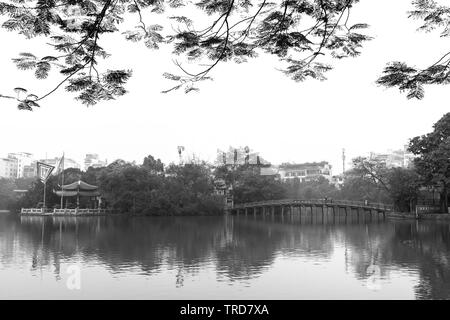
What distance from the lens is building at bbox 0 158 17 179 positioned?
313 feet

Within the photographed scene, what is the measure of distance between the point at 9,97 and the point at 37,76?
0.39 m

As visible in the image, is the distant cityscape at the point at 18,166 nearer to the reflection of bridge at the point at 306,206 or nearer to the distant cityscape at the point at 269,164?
the distant cityscape at the point at 269,164

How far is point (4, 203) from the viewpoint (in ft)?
190

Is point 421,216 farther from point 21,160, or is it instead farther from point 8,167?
point 21,160

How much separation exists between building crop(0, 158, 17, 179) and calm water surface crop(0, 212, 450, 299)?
83284 millimetres

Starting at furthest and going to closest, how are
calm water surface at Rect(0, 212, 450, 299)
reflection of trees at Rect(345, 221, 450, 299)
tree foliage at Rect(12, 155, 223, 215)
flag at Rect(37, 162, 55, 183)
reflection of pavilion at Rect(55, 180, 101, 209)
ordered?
reflection of pavilion at Rect(55, 180, 101, 209), tree foliage at Rect(12, 155, 223, 215), flag at Rect(37, 162, 55, 183), reflection of trees at Rect(345, 221, 450, 299), calm water surface at Rect(0, 212, 450, 299)

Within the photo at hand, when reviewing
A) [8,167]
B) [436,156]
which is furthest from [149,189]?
[8,167]

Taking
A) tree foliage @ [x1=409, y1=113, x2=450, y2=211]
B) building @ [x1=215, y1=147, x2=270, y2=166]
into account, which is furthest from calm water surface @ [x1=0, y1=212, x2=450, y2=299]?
building @ [x1=215, y1=147, x2=270, y2=166]

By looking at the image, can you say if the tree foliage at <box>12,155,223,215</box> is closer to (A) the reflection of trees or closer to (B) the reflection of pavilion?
(B) the reflection of pavilion

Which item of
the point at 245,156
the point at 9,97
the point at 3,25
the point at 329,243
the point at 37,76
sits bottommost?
the point at 329,243

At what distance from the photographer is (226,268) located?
1338 centimetres

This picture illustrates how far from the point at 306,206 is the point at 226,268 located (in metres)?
30.8
